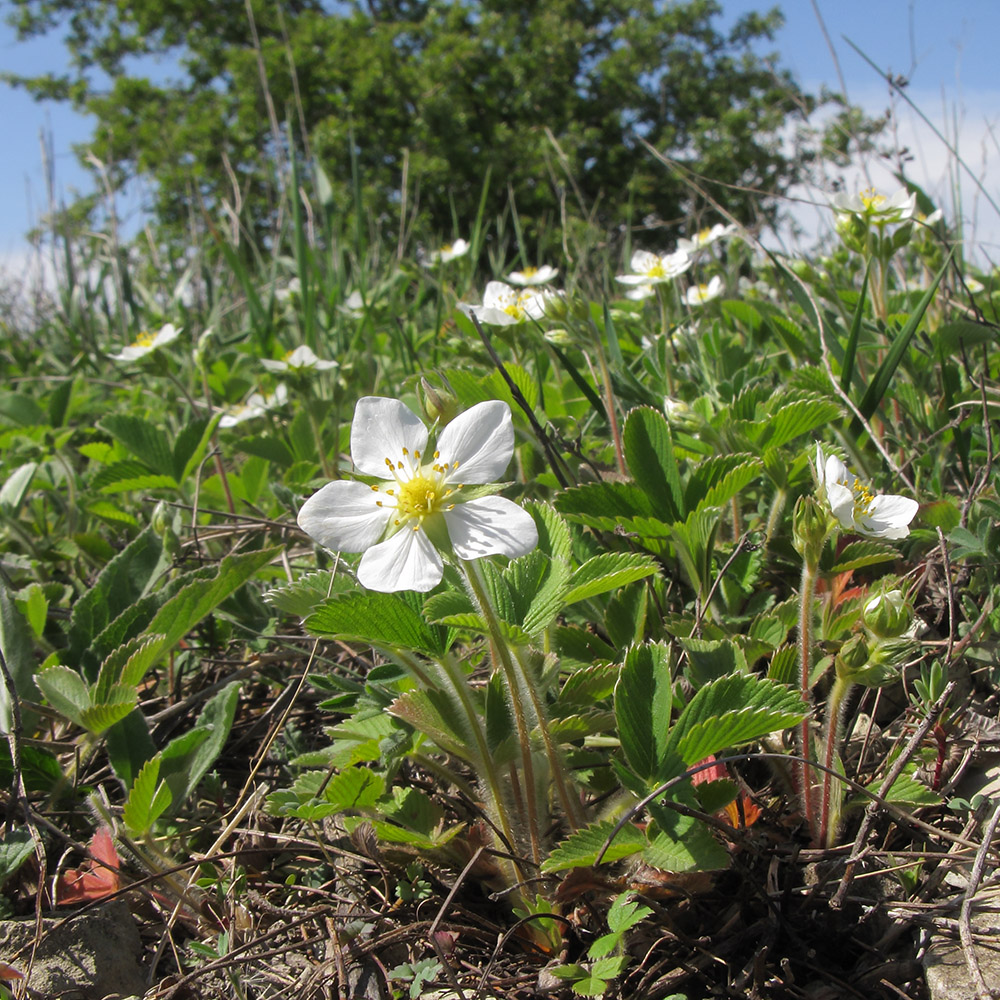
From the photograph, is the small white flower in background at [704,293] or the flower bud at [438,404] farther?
the small white flower in background at [704,293]

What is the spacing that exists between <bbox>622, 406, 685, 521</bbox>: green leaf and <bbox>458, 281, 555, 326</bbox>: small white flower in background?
1.86 feet

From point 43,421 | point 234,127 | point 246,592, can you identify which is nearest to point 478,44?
point 234,127

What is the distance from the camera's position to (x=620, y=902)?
3.40 ft

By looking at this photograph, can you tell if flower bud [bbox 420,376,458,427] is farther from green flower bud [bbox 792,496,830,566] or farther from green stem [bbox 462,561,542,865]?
green flower bud [bbox 792,496,830,566]

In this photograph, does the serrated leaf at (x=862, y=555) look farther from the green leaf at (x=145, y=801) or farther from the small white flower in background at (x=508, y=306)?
the green leaf at (x=145, y=801)

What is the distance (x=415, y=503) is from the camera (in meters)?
1.10

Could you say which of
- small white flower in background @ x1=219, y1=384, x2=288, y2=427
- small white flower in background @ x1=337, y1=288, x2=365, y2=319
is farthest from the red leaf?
small white flower in background @ x1=337, y1=288, x2=365, y2=319

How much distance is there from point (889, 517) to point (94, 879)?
1428 millimetres

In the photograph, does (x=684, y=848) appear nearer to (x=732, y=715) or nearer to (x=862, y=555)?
(x=732, y=715)

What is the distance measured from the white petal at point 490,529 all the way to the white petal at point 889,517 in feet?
1.91

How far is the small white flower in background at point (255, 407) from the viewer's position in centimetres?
303

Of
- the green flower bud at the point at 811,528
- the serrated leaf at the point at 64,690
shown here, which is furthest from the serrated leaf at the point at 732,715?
the serrated leaf at the point at 64,690

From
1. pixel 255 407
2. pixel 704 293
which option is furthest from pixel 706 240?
pixel 255 407

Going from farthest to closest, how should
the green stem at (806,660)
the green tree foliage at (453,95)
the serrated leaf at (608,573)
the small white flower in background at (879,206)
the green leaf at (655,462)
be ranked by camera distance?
1. the green tree foliage at (453,95)
2. the small white flower in background at (879,206)
3. the green leaf at (655,462)
4. the green stem at (806,660)
5. the serrated leaf at (608,573)
